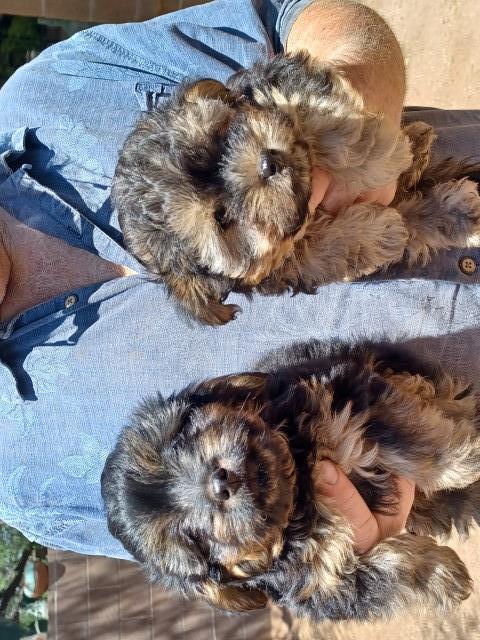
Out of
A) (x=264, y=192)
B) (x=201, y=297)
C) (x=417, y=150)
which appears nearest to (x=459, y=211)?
(x=417, y=150)

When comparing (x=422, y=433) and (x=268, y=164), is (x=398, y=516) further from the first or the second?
(x=268, y=164)

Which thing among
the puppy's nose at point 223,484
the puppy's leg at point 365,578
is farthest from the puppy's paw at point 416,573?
the puppy's nose at point 223,484

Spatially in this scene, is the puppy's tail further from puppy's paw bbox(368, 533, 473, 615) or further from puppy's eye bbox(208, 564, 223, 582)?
puppy's eye bbox(208, 564, 223, 582)

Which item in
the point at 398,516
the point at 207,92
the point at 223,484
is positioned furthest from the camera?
the point at 398,516

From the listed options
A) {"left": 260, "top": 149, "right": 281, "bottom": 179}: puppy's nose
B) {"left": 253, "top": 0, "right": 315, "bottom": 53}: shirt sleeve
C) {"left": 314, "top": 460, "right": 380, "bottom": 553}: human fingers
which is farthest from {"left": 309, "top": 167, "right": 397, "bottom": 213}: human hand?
{"left": 314, "top": 460, "right": 380, "bottom": 553}: human fingers

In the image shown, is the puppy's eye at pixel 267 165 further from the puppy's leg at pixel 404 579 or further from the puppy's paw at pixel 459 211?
the puppy's leg at pixel 404 579

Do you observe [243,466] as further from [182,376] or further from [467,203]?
[467,203]

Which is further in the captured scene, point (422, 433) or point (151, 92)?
point (151, 92)
